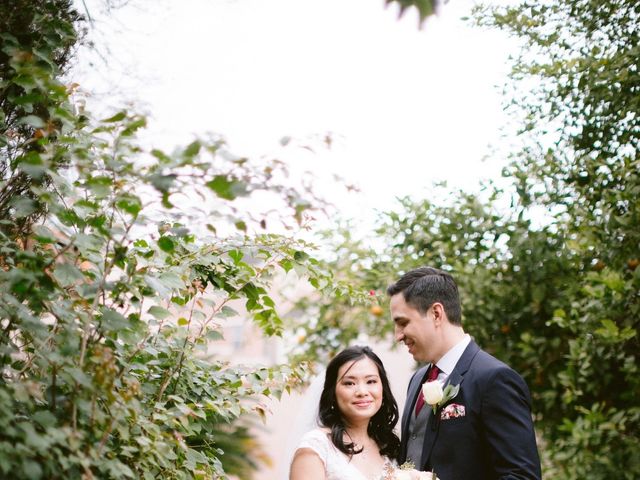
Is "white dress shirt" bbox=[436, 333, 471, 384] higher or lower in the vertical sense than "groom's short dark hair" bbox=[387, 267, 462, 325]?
lower

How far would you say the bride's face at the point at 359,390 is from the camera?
323 centimetres

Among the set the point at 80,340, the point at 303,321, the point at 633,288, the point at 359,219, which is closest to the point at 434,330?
the point at 633,288

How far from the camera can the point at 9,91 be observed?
2145 mm

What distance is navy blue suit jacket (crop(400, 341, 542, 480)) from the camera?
2473mm

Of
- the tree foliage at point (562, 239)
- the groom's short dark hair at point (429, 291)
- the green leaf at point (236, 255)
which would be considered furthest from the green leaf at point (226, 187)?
the tree foliage at point (562, 239)

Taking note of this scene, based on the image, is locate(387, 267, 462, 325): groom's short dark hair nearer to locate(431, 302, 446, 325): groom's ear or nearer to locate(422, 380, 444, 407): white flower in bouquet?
locate(431, 302, 446, 325): groom's ear

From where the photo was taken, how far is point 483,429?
2.60 metres

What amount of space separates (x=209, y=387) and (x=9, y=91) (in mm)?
1111

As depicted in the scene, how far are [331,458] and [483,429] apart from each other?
0.81 metres

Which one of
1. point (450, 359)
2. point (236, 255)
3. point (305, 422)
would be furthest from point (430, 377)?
point (236, 255)

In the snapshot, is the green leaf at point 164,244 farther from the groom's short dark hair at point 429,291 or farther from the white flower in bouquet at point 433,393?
the groom's short dark hair at point 429,291

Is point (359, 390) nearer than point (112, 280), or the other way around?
point (112, 280)

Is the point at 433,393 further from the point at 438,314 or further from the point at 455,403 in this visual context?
the point at 438,314

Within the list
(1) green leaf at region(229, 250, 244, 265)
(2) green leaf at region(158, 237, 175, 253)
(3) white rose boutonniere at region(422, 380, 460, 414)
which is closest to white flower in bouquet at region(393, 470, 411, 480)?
(3) white rose boutonniere at region(422, 380, 460, 414)
